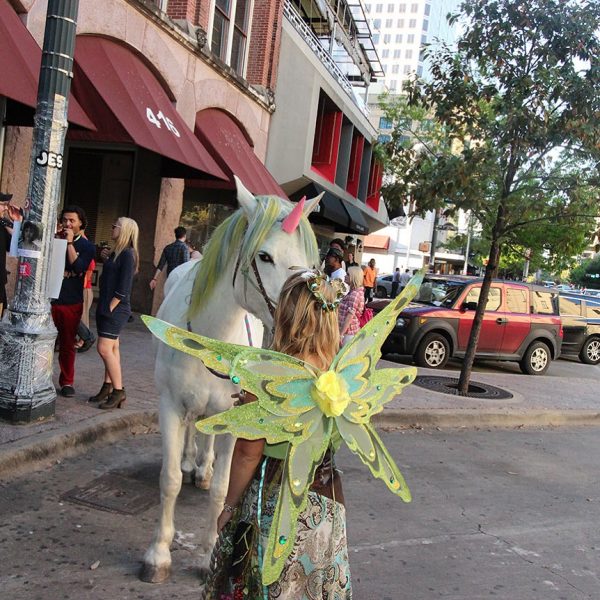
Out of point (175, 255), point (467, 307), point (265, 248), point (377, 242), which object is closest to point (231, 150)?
point (175, 255)

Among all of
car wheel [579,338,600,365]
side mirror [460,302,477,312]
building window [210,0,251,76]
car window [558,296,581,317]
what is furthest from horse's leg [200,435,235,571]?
car wheel [579,338,600,365]

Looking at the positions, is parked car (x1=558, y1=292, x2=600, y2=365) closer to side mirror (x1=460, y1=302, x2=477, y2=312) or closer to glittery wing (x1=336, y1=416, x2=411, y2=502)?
side mirror (x1=460, y1=302, x2=477, y2=312)

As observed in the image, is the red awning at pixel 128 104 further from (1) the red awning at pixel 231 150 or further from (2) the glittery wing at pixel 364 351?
(2) the glittery wing at pixel 364 351

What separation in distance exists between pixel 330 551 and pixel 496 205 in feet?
28.9

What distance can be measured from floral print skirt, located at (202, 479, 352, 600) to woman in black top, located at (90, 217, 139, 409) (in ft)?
13.7

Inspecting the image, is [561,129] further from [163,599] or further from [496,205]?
[163,599]

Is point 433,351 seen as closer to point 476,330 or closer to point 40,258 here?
point 476,330

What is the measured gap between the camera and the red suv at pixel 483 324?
12.8m

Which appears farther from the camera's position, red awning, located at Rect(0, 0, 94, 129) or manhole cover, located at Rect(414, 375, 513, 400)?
manhole cover, located at Rect(414, 375, 513, 400)

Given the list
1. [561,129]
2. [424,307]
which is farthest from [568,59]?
[424,307]

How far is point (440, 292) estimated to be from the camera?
46.8ft

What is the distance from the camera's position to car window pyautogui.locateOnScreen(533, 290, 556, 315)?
14.1 m

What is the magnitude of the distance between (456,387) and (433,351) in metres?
2.38

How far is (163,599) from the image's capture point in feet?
10.8
